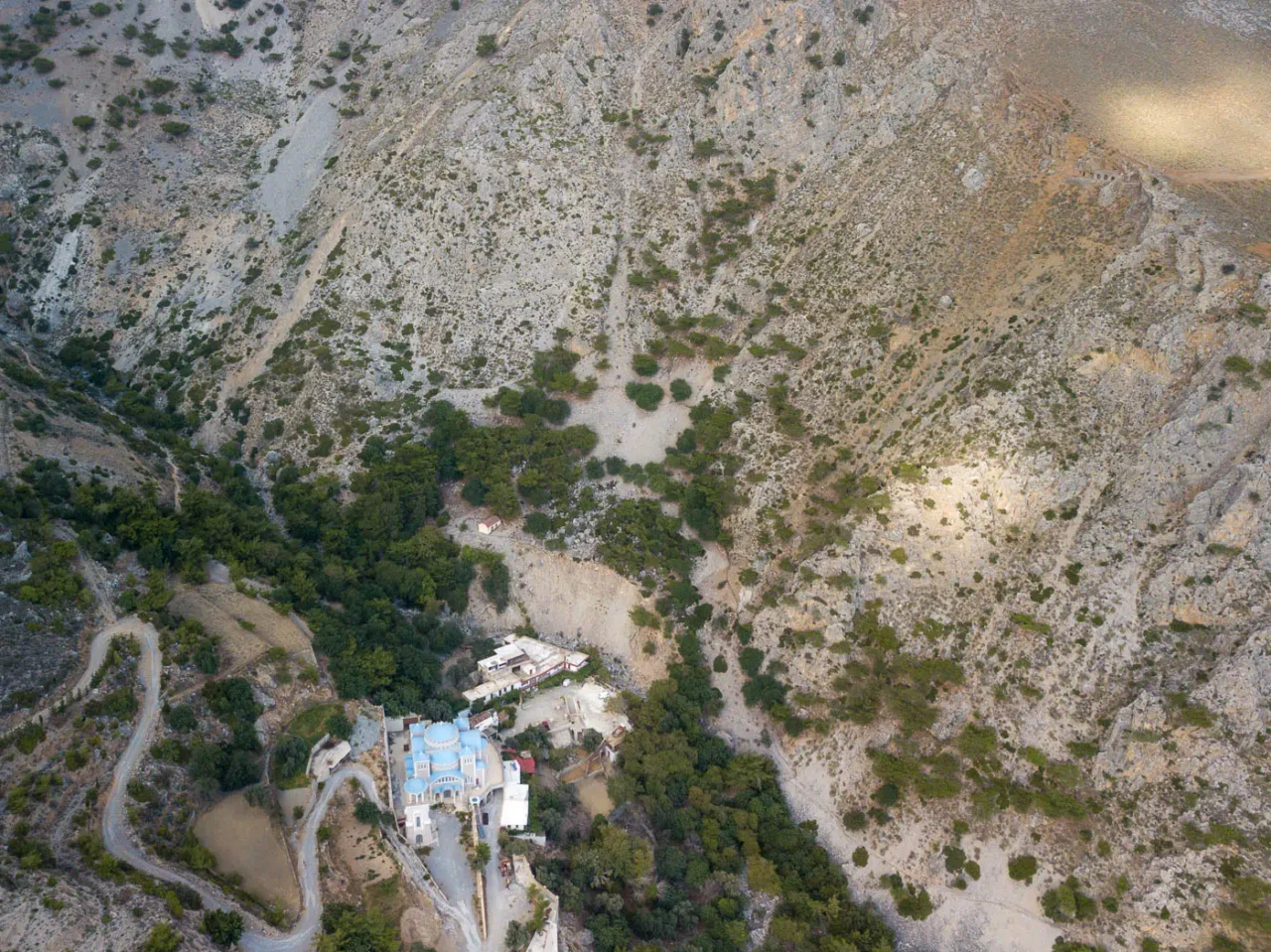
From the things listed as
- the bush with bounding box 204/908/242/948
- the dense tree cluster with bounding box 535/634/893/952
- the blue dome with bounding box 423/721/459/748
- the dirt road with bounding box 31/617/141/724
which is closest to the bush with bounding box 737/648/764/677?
the dense tree cluster with bounding box 535/634/893/952

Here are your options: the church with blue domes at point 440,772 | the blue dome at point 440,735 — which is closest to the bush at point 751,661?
the church with blue domes at point 440,772

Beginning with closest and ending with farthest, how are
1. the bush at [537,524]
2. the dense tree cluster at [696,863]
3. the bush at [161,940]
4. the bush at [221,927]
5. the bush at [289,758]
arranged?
1. the bush at [161,940]
2. the bush at [221,927]
3. the bush at [289,758]
4. the dense tree cluster at [696,863]
5. the bush at [537,524]

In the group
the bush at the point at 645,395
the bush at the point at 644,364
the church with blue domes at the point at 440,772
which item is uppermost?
the bush at the point at 644,364

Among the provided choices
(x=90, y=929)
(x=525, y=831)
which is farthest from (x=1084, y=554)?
(x=90, y=929)

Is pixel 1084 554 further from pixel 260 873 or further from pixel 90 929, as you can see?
pixel 90 929

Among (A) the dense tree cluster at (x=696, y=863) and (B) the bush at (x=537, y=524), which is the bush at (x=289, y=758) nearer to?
(A) the dense tree cluster at (x=696, y=863)

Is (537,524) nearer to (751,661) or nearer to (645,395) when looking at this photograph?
(645,395)

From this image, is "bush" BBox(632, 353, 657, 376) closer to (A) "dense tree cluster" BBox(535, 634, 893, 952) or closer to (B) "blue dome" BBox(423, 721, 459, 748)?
(A) "dense tree cluster" BBox(535, 634, 893, 952)
